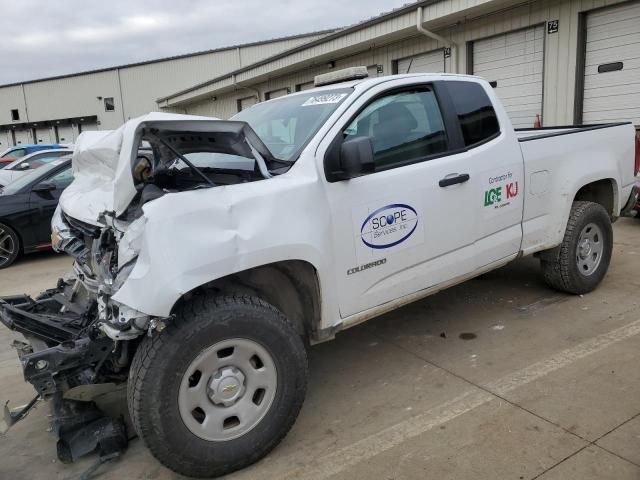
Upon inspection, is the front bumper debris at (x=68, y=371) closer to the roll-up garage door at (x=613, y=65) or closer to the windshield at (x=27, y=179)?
the windshield at (x=27, y=179)

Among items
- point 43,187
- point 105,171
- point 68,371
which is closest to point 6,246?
point 43,187

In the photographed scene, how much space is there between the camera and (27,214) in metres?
7.80

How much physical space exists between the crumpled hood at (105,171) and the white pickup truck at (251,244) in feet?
0.04

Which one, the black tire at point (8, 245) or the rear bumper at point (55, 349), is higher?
the rear bumper at point (55, 349)

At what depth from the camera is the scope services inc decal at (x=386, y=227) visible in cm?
315

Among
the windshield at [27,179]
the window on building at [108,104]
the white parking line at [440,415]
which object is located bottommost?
the white parking line at [440,415]

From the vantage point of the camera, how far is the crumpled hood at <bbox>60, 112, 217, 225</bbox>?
2.63 metres

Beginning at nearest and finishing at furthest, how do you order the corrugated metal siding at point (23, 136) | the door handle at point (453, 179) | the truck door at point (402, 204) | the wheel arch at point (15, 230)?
the truck door at point (402, 204)
the door handle at point (453, 179)
the wheel arch at point (15, 230)
the corrugated metal siding at point (23, 136)

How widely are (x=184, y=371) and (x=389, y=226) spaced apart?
148 cm

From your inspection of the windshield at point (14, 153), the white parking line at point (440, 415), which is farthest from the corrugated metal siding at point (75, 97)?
the white parking line at point (440, 415)

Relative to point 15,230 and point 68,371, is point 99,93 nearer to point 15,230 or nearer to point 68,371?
point 15,230

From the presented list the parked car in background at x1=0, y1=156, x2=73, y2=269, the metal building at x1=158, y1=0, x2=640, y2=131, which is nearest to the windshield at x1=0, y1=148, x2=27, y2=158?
the parked car in background at x1=0, y1=156, x2=73, y2=269

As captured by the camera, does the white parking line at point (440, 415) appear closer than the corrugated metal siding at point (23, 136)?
Yes

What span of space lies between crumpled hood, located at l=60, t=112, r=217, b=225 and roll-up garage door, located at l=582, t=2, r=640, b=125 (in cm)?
783
